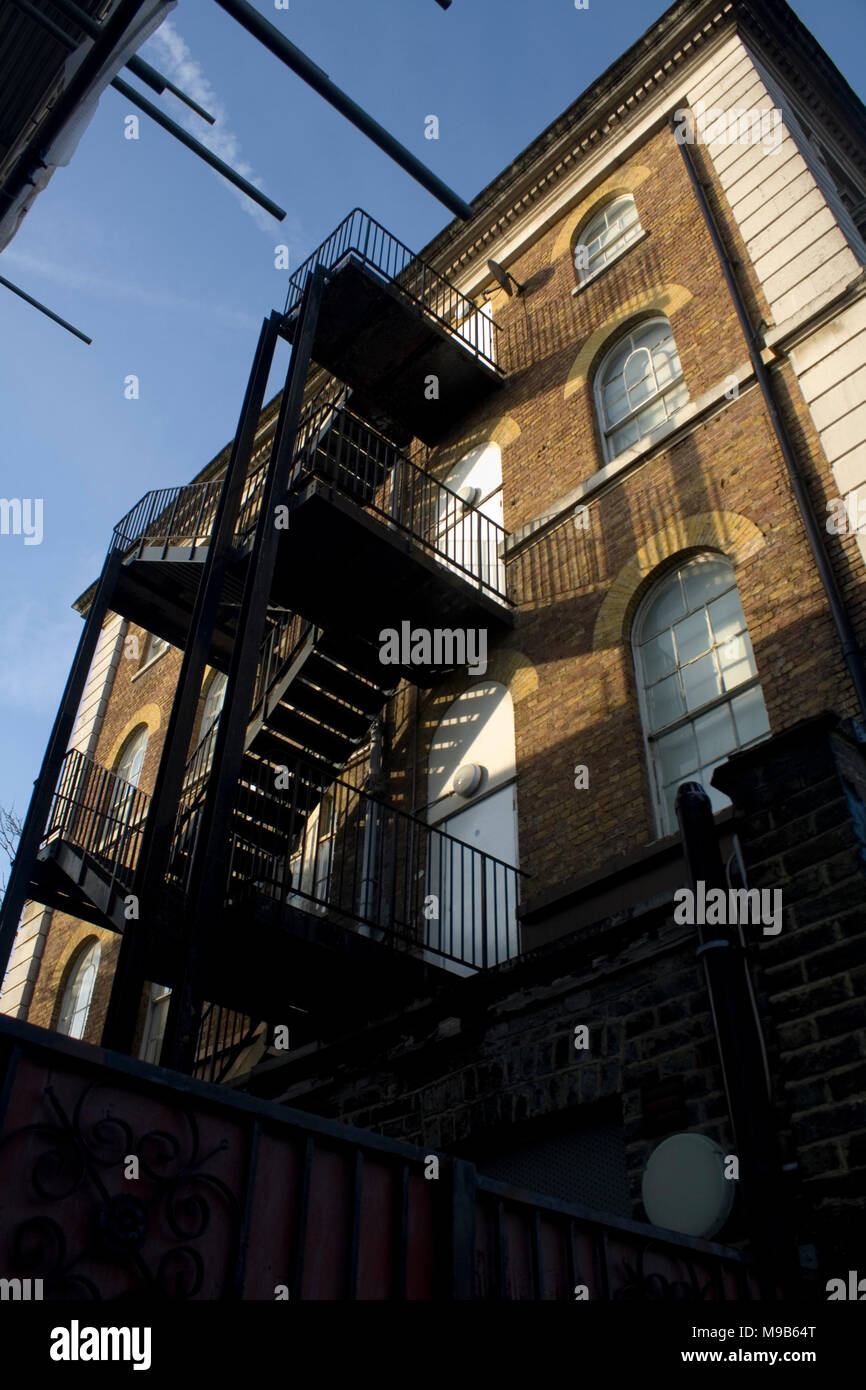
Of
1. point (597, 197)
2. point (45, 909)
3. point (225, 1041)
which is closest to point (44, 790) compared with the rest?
point (225, 1041)

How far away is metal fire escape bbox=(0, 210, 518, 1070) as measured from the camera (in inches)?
322

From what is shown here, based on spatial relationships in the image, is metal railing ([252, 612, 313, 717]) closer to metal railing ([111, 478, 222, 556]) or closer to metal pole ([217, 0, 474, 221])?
metal railing ([111, 478, 222, 556])

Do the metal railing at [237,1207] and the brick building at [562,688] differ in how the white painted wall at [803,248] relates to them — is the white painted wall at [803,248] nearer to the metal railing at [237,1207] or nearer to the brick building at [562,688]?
the brick building at [562,688]

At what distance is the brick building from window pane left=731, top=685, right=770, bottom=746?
29mm

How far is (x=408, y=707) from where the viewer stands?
478 inches

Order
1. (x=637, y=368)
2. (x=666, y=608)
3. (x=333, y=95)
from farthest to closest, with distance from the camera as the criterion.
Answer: (x=637, y=368) < (x=666, y=608) < (x=333, y=95)

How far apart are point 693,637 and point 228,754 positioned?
423 cm

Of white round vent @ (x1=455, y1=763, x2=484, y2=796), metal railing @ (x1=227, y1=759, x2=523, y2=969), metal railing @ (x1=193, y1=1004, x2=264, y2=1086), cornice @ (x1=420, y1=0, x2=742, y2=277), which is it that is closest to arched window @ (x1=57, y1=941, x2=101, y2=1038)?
metal railing @ (x1=193, y1=1004, x2=264, y2=1086)

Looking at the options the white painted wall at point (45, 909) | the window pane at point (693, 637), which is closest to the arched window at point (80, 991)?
the white painted wall at point (45, 909)

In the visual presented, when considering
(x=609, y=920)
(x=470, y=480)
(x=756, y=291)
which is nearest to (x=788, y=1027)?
(x=609, y=920)

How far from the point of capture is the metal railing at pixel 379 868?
30.3ft

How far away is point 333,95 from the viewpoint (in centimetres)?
367

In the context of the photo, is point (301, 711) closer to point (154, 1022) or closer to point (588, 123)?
point (154, 1022)

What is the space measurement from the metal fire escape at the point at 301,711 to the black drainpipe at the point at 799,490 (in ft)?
10.8
